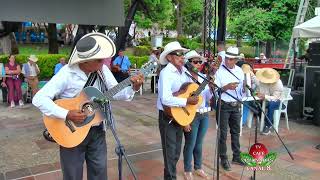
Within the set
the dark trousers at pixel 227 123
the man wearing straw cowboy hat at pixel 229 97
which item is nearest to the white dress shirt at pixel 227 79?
the man wearing straw cowboy hat at pixel 229 97

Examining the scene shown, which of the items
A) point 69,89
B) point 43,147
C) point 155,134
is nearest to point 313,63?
point 155,134

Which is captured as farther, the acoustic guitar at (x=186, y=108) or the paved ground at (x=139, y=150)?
the paved ground at (x=139, y=150)

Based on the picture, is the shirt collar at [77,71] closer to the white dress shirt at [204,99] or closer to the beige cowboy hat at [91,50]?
the beige cowboy hat at [91,50]

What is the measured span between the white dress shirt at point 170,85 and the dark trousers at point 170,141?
21cm

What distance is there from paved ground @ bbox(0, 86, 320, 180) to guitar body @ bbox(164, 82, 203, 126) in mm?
1112

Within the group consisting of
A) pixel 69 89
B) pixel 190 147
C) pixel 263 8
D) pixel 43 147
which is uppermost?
pixel 263 8

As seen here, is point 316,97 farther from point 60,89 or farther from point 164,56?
point 60,89

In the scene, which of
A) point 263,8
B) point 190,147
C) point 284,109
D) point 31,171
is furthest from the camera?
point 263,8

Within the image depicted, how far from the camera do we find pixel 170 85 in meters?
4.45

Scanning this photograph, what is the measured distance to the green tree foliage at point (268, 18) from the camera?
65.9 feet

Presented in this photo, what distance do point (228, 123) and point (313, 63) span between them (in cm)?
507

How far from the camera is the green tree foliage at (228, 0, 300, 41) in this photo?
20094 millimetres

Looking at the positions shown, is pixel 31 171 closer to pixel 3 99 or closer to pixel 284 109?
pixel 284 109

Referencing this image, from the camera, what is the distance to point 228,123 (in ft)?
18.6
